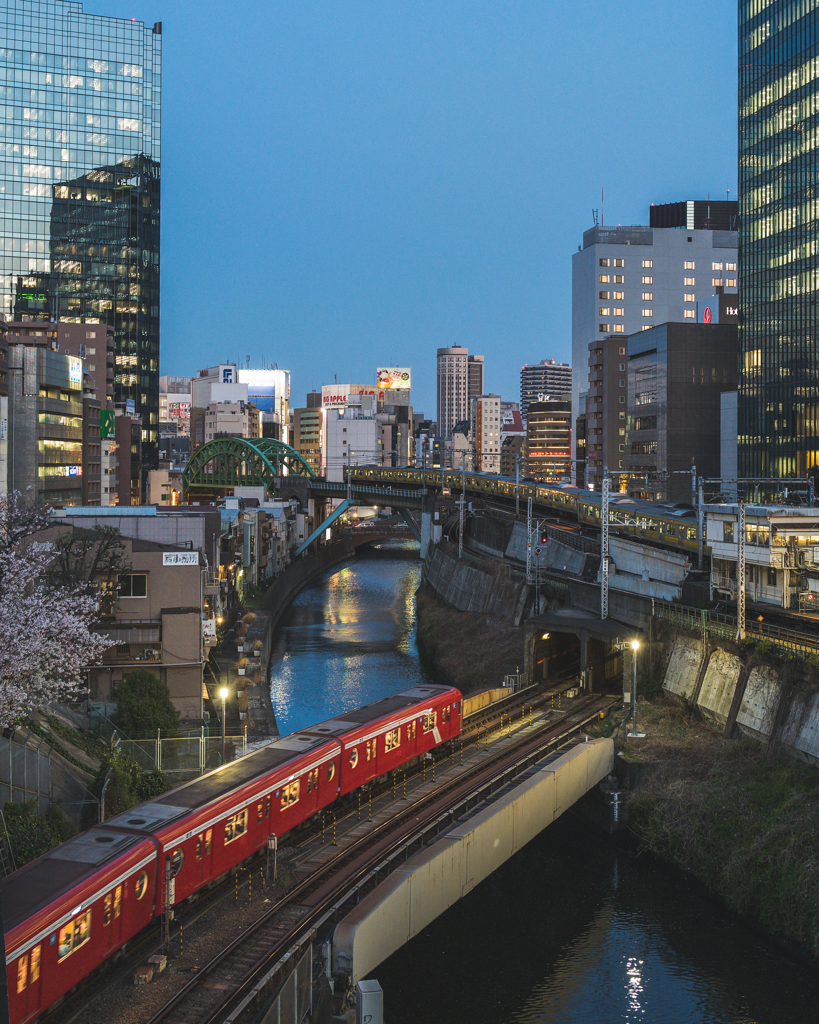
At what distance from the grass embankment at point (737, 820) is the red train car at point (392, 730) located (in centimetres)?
555

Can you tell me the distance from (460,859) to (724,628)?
43.6ft

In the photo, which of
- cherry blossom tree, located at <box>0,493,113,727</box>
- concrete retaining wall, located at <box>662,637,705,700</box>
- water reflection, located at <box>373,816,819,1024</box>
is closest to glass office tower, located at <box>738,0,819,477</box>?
concrete retaining wall, located at <box>662,637,705,700</box>

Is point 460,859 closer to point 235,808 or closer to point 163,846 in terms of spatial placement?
point 235,808

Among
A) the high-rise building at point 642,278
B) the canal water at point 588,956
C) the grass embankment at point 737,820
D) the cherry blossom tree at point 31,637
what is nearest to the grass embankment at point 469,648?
the grass embankment at point 737,820

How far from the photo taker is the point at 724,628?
2920 centimetres

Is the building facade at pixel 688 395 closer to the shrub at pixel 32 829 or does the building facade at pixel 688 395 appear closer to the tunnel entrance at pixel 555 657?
the tunnel entrance at pixel 555 657

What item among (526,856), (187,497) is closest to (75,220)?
(187,497)

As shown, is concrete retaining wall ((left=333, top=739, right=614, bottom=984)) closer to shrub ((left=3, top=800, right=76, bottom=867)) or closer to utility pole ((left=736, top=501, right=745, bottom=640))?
utility pole ((left=736, top=501, right=745, bottom=640))

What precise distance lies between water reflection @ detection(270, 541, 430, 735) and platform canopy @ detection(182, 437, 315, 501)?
17.3m

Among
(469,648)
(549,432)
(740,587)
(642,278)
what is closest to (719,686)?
(740,587)

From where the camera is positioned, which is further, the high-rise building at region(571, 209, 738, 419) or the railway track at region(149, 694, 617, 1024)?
the high-rise building at region(571, 209, 738, 419)

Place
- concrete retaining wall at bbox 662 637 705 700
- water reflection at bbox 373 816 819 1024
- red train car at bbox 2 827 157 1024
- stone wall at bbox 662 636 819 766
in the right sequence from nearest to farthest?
red train car at bbox 2 827 157 1024 < water reflection at bbox 373 816 819 1024 < stone wall at bbox 662 636 819 766 < concrete retaining wall at bbox 662 637 705 700

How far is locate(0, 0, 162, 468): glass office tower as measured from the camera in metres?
97.2

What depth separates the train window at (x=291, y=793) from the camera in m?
19.8
